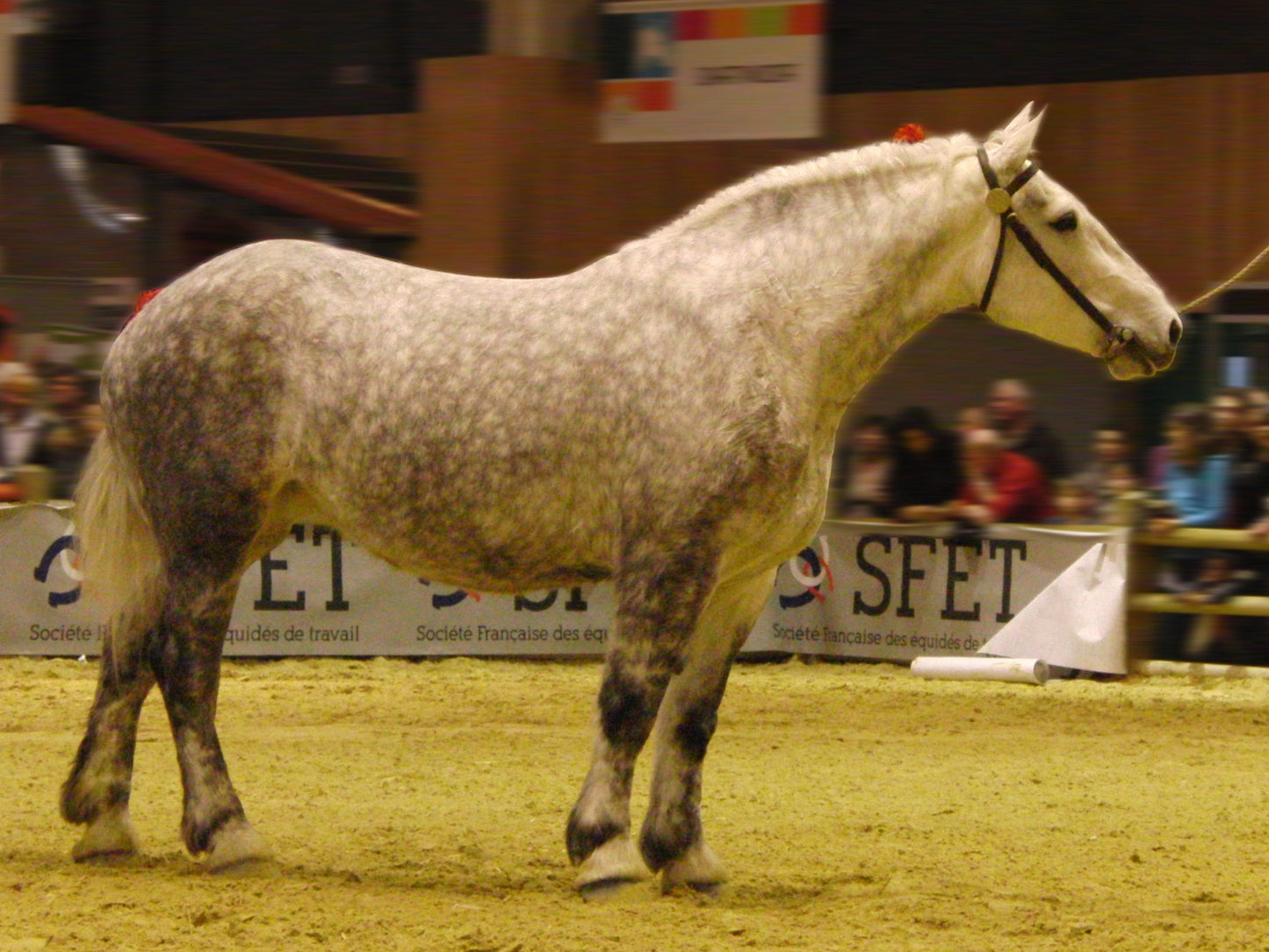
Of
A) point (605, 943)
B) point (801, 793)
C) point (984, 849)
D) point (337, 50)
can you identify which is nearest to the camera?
point (605, 943)

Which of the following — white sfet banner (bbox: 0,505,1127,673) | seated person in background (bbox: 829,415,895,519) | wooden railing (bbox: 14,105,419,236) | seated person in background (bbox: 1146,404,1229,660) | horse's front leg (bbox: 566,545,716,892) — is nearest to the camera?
horse's front leg (bbox: 566,545,716,892)

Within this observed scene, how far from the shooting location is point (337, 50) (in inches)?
525

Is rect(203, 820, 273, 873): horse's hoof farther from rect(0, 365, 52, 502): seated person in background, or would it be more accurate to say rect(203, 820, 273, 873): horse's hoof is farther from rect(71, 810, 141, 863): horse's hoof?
rect(0, 365, 52, 502): seated person in background

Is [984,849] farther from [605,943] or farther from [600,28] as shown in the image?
[600,28]

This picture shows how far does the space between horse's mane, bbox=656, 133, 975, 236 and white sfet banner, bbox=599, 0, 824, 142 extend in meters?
6.38

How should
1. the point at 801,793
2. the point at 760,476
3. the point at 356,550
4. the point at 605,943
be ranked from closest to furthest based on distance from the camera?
the point at 605,943, the point at 760,476, the point at 801,793, the point at 356,550

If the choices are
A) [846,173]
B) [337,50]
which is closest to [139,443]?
[846,173]

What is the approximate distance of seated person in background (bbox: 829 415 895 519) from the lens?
10641 millimetres

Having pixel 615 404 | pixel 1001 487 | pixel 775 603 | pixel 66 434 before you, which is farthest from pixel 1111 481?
pixel 66 434

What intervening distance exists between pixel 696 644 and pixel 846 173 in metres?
1.60

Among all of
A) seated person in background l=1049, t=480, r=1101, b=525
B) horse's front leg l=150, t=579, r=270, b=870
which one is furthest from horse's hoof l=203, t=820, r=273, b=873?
seated person in background l=1049, t=480, r=1101, b=525

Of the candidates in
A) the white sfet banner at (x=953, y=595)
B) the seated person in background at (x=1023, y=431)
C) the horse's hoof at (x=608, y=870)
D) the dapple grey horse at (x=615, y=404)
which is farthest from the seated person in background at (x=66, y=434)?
the horse's hoof at (x=608, y=870)

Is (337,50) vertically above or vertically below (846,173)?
above

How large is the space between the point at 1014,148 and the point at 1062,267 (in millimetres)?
401
